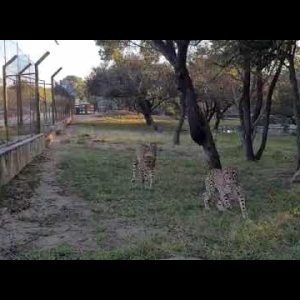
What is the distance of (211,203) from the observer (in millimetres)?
8805

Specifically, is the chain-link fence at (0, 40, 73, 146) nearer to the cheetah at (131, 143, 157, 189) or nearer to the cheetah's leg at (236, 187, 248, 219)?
the cheetah at (131, 143, 157, 189)

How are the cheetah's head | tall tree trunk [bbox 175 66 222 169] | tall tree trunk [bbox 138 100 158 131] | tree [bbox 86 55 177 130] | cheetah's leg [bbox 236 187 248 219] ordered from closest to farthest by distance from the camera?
1. cheetah's leg [bbox 236 187 248 219]
2. the cheetah's head
3. tall tree trunk [bbox 175 66 222 169]
4. tree [bbox 86 55 177 130]
5. tall tree trunk [bbox 138 100 158 131]

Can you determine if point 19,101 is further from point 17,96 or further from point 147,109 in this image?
point 147,109

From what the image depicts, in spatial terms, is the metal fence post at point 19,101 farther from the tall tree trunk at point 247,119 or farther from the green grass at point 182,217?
the tall tree trunk at point 247,119

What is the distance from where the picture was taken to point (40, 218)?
25.6 ft

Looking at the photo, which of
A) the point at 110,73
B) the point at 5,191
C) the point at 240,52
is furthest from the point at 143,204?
the point at 110,73

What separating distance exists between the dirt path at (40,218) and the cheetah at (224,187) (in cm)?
206

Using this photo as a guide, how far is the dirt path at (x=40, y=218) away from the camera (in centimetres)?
629

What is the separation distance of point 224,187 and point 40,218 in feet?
9.76

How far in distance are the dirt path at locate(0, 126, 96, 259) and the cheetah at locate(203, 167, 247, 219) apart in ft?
6.76

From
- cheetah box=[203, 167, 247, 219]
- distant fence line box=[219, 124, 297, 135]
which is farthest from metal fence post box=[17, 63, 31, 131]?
distant fence line box=[219, 124, 297, 135]

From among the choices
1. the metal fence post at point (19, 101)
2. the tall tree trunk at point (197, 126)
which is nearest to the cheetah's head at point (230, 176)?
the tall tree trunk at point (197, 126)

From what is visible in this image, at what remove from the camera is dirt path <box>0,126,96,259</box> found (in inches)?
247
